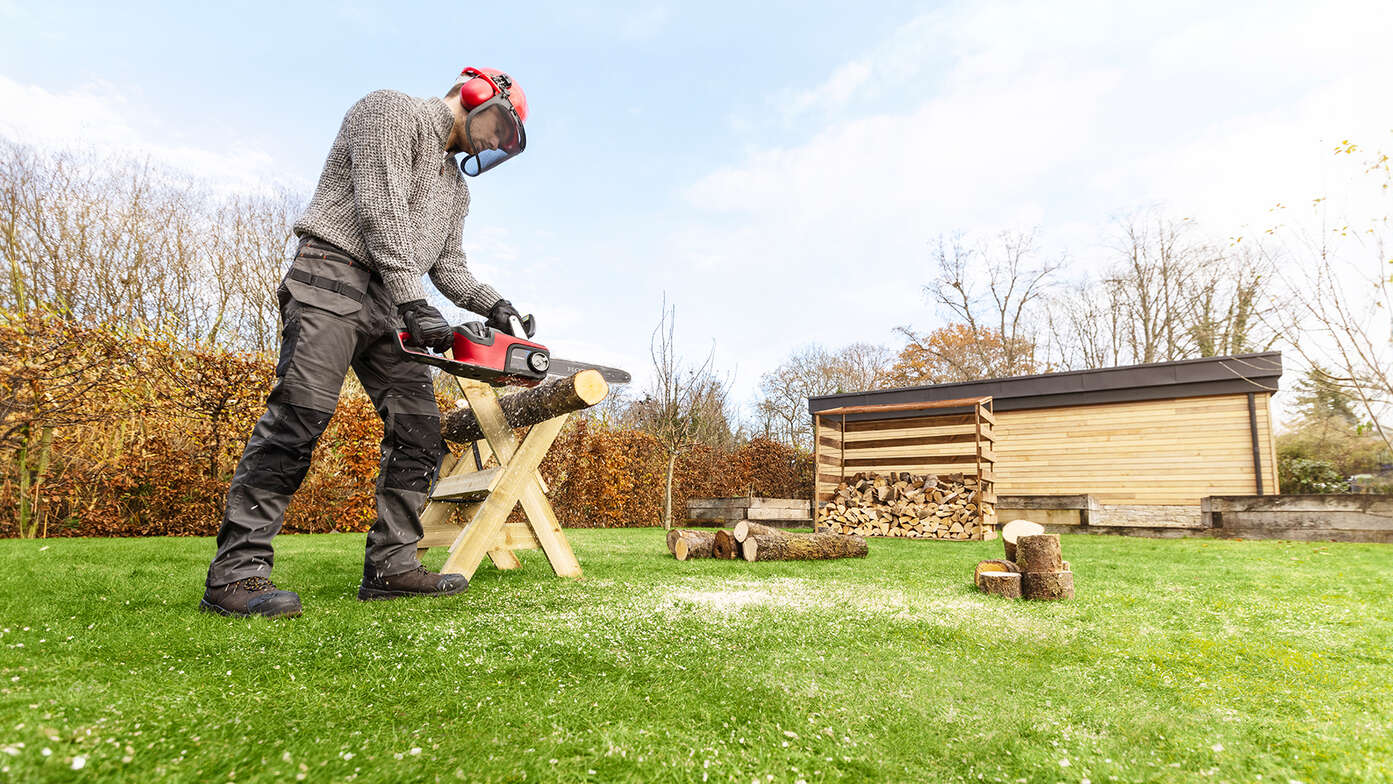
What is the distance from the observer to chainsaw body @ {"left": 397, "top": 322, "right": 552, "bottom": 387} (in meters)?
2.57

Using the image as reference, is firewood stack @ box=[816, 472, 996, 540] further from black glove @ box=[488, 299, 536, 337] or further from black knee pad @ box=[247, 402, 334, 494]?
black knee pad @ box=[247, 402, 334, 494]

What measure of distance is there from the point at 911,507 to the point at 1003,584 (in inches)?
244

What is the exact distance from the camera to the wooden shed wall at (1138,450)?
1082 centimetres

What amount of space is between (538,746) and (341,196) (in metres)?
2.26

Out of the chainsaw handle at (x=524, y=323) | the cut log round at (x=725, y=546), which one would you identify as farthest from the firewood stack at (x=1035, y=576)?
the chainsaw handle at (x=524, y=323)

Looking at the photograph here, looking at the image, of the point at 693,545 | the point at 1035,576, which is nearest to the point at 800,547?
the point at 693,545

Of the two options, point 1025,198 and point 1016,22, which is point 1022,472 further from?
point 1025,198

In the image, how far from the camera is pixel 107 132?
13039 millimetres

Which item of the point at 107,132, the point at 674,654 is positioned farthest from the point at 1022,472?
the point at 107,132

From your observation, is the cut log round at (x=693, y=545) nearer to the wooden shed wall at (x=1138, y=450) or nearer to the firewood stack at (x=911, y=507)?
the firewood stack at (x=911, y=507)

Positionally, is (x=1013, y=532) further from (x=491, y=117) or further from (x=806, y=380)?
(x=806, y=380)

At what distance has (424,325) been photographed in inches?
97.9

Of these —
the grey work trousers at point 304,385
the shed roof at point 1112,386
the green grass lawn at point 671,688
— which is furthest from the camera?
the shed roof at point 1112,386

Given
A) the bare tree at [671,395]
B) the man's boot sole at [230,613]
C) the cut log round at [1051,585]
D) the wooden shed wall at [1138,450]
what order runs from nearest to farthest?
the man's boot sole at [230,613], the cut log round at [1051,585], the wooden shed wall at [1138,450], the bare tree at [671,395]
